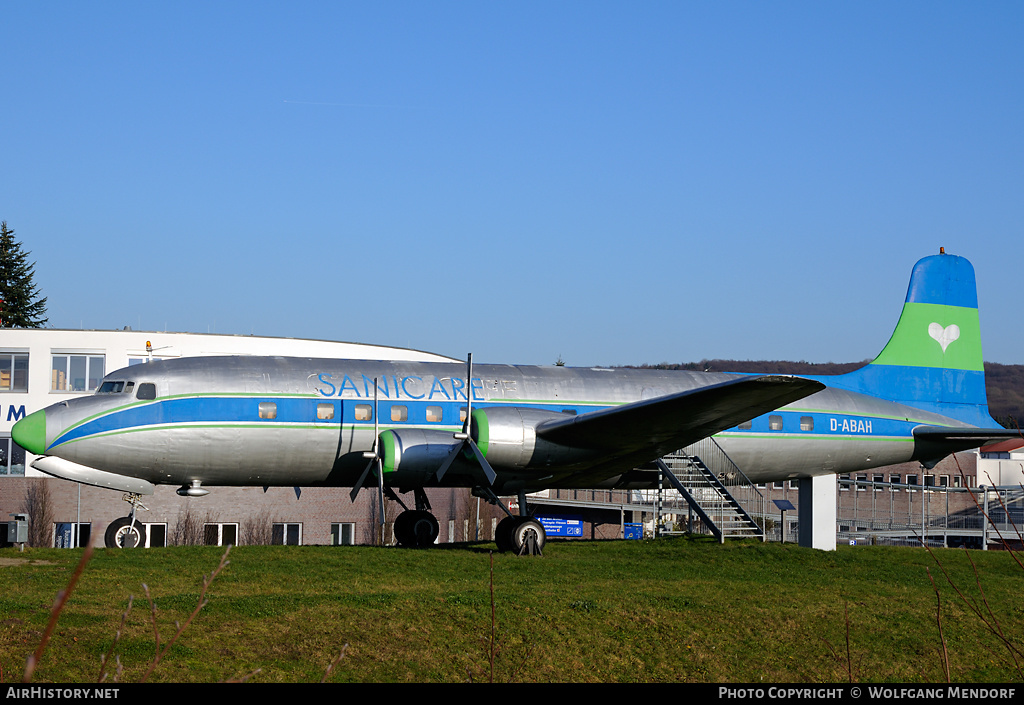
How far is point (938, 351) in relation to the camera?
89.8 feet

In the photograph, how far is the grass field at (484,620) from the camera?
11.5 meters

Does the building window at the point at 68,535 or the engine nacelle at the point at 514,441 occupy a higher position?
the engine nacelle at the point at 514,441

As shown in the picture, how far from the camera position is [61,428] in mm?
19391

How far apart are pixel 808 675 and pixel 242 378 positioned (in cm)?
1288

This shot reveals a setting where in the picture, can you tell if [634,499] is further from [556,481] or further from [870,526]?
[556,481]

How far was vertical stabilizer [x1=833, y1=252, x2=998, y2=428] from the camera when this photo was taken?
26.5m

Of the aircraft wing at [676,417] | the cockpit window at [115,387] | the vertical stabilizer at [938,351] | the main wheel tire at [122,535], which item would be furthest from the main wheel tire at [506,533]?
the vertical stabilizer at [938,351]

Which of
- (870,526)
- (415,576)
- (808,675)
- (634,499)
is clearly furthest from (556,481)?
(634,499)

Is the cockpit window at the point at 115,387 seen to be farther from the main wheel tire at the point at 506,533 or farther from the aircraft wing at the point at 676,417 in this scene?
the aircraft wing at the point at 676,417

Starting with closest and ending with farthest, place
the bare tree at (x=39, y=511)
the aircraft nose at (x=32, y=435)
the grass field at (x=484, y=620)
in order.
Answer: the grass field at (x=484, y=620) → the aircraft nose at (x=32, y=435) → the bare tree at (x=39, y=511)

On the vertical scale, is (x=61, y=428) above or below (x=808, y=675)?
above

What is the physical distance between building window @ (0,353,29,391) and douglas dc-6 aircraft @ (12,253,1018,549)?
26131 mm

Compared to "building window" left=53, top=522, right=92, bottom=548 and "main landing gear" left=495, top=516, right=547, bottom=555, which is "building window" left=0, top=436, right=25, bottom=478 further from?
"main landing gear" left=495, top=516, right=547, bottom=555

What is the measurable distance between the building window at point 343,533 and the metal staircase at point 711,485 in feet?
79.2
